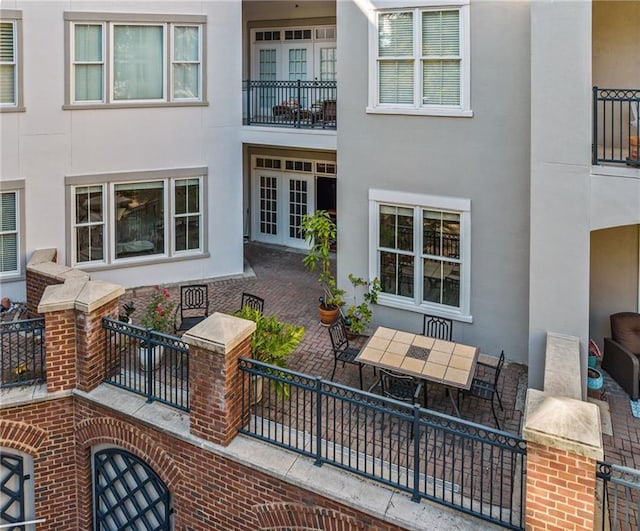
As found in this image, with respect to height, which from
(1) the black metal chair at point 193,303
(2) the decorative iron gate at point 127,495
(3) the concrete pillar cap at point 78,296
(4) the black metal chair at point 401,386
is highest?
(3) the concrete pillar cap at point 78,296

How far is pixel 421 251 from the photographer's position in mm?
10031

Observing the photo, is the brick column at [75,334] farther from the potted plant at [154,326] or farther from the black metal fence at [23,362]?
the potted plant at [154,326]

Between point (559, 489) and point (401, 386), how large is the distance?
2.64 metres

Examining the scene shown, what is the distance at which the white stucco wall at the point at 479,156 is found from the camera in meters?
8.83

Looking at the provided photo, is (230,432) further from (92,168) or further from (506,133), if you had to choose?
(92,168)

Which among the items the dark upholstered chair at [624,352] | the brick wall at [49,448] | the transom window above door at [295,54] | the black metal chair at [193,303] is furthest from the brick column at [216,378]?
the transom window above door at [295,54]

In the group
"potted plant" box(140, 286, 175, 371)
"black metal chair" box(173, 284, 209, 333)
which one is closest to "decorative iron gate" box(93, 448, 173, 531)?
"potted plant" box(140, 286, 175, 371)

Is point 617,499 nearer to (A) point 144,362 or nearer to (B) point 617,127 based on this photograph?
(A) point 144,362

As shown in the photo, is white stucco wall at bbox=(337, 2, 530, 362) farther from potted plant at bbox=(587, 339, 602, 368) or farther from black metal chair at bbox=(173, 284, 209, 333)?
black metal chair at bbox=(173, 284, 209, 333)

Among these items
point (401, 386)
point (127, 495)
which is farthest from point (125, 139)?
point (401, 386)

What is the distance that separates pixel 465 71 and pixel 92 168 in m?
8.19

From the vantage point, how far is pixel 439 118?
31.1ft

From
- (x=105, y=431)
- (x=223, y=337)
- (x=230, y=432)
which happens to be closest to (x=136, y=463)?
(x=105, y=431)

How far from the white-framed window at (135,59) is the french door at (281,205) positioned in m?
4.34
